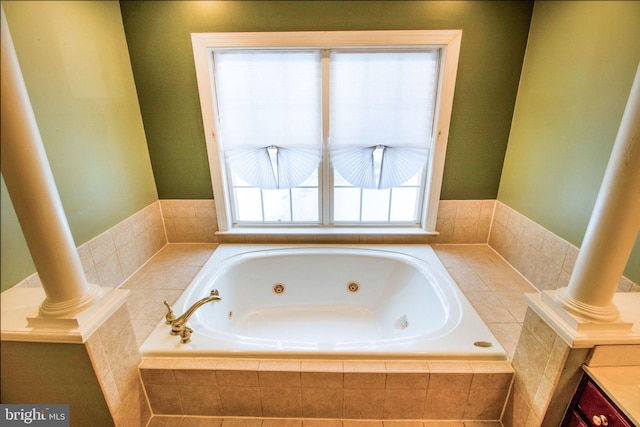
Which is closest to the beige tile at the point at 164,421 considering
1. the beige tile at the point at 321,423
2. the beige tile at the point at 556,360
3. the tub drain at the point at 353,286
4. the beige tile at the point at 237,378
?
the beige tile at the point at 237,378

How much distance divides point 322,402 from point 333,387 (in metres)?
0.11

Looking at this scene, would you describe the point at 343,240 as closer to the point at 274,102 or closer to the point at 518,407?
the point at 274,102

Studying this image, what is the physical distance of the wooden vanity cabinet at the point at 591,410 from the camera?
2.83 feet

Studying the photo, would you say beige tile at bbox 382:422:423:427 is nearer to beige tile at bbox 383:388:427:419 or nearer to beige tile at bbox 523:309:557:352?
beige tile at bbox 383:388:427:419

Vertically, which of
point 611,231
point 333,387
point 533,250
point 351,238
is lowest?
point 333,387

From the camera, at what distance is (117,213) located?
1693 millimetres

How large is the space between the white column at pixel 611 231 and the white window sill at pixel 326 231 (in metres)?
1.21

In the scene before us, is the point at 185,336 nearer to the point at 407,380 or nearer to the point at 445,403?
the point at 407,380

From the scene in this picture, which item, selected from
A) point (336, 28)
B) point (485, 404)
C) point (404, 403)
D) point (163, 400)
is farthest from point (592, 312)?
point (336, 28)

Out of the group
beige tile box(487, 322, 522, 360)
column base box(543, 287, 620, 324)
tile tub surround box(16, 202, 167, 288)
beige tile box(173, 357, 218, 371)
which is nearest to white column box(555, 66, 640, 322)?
column base box(543, 287, 620, 324)

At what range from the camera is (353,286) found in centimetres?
208

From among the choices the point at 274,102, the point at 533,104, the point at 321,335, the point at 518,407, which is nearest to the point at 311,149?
the point at 274,102

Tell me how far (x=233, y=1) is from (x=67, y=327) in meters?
1.91

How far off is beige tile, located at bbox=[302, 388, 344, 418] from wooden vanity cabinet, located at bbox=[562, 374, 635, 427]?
0.87 metres
